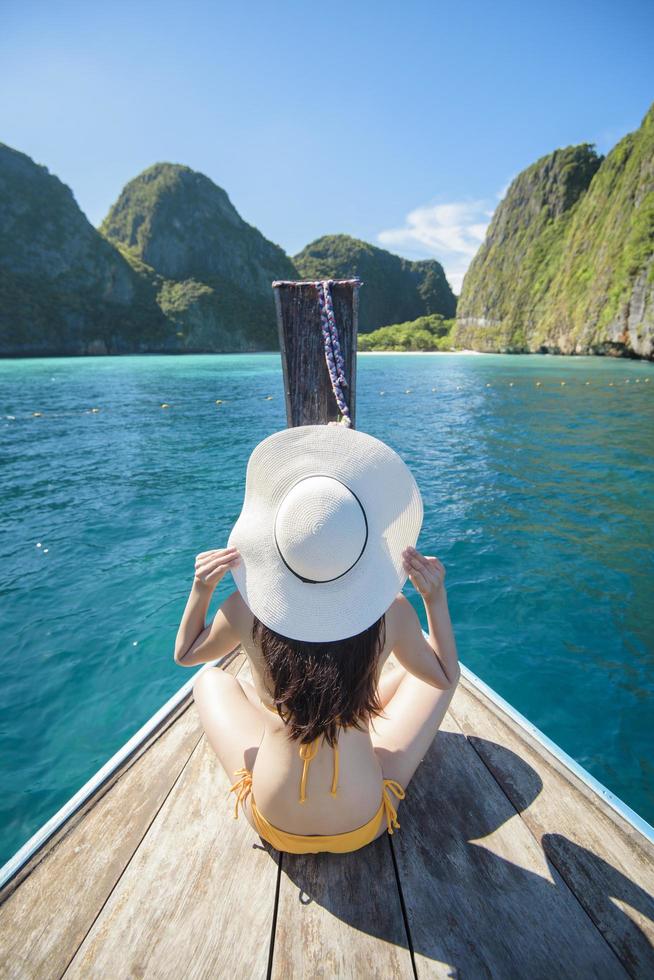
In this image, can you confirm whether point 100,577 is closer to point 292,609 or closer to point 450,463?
point 292,609

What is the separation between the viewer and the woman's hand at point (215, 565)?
5.65ft

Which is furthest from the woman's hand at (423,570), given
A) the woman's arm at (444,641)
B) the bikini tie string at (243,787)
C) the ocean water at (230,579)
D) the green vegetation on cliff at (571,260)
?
the green vegetation on cliff at (571,260)

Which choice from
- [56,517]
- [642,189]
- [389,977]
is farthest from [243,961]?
[642,189]

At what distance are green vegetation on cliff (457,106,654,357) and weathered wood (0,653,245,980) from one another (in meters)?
52.5

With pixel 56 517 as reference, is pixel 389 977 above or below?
above

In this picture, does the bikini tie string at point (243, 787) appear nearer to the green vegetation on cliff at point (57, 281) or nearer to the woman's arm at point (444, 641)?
the woman's arm at point (444, 641)

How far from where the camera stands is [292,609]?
153 cm

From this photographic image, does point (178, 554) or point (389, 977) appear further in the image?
point (178, 554)

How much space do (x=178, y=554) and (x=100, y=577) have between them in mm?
1146

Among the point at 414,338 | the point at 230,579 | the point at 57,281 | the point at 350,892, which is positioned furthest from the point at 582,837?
the point at 414,338

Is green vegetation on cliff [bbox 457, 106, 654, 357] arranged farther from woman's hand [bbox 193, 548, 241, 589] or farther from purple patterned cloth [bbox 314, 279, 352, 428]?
woman's hand [bbox 193, 548, 241, 589]

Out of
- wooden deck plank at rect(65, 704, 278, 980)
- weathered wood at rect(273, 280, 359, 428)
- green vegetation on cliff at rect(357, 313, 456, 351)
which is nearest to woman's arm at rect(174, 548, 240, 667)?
wooden deck plank at rect(65, 704, 278, 980)

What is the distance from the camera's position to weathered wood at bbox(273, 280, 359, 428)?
2807 mm

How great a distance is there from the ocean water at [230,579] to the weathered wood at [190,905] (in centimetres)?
222
